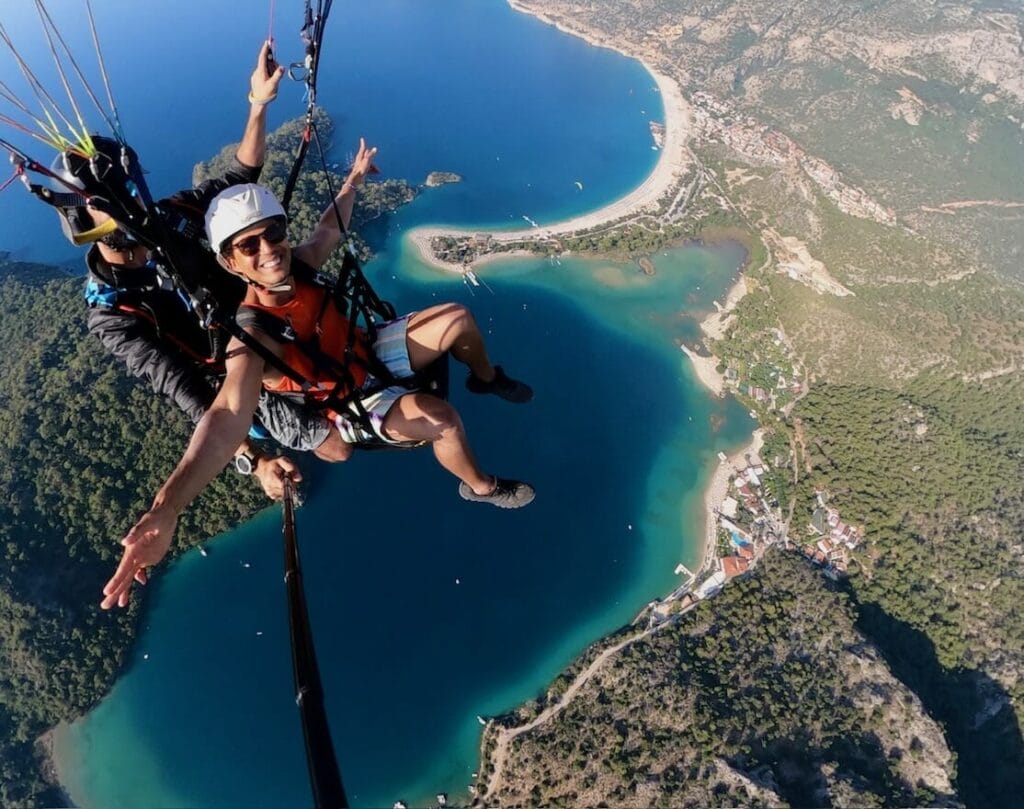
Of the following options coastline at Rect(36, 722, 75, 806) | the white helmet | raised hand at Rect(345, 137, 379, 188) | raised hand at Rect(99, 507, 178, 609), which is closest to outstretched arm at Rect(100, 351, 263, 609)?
A: raised hand at Rect(99, 507, 178, 609)

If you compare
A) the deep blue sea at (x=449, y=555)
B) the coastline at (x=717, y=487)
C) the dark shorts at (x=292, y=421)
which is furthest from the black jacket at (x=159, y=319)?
the coastline at (x=717, y=487)

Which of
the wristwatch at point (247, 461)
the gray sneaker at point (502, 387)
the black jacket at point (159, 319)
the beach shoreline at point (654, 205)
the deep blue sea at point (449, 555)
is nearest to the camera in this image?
the black jacket at point (159, 319)

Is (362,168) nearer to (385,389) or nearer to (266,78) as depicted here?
(266,78)

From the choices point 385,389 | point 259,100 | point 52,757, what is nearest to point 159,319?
point 385,389

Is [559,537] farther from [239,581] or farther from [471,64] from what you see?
[471,64]

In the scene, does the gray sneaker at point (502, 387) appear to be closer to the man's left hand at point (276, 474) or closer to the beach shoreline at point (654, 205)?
the man's left hand at point (276, 474)

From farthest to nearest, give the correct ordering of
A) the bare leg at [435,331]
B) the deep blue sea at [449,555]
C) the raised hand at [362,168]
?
the deep blue sea at [449,555] < the raised hand at [362,168] < the bare leg at [435,331]
